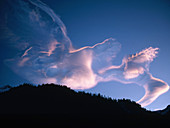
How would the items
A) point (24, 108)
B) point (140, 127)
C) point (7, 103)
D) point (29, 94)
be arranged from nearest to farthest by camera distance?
1. point (140, 127)
2. point (24, 108)
3. point (7, 103)
4. point (29, 94)

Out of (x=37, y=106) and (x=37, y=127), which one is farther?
(x=37, y=106)

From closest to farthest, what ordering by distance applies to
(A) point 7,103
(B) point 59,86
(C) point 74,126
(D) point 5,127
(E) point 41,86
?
(D) point 5,127 → (C) point 74,126 → (A) point 7,103 → (E) point 41,86 → (B) point 59,86

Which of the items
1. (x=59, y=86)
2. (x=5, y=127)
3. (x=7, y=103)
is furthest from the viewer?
(x=59, y=86)

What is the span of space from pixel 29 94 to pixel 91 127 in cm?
4460

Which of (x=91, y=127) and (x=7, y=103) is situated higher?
(x=7, y=103)

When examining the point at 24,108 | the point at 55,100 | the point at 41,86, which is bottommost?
the point at 24,108

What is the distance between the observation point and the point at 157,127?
75.0 feet

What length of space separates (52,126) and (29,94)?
41.2 meters

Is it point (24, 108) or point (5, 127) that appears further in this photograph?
point (24, 108)

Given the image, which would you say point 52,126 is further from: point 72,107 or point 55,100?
point 55,100

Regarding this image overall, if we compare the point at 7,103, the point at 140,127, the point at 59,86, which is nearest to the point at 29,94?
the point at 7,103

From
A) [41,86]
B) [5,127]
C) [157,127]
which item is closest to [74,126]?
[5,127]

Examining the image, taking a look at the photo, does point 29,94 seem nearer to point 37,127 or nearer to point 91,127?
point 37,127

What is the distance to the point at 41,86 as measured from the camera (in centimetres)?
6481
